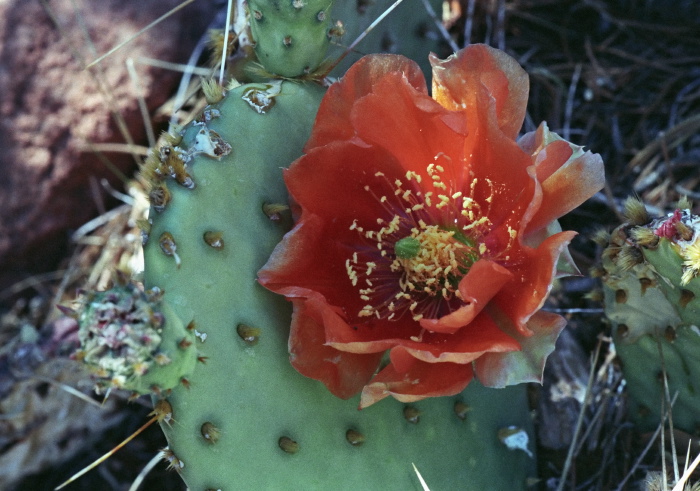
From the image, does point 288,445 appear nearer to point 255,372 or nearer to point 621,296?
point 255,372

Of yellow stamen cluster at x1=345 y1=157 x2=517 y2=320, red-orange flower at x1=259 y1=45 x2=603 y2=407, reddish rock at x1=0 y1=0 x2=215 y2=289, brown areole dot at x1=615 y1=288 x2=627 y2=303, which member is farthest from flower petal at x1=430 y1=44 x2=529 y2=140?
reddish rock at x1=0 y1=0 x2=215 y2=289

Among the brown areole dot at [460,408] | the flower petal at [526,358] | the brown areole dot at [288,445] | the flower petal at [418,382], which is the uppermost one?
the flower petal at [526,358]

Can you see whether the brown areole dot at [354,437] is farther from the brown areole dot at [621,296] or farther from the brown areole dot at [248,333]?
the brown areole dot at [621,296]

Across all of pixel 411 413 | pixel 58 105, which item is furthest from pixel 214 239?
pixel 58 105

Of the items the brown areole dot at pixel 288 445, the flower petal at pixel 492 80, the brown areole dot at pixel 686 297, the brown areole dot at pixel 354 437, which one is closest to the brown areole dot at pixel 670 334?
the brown areole dot at pixel 686 297

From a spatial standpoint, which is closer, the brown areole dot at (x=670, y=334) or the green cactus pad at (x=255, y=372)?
the green cactus pad at (x=255, y=372)

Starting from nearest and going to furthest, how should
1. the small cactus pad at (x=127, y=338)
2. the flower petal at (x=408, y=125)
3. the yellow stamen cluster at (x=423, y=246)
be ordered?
the small cactus pad at (x=127, y=338), the flower petal at (x=408, y=125), the yellow stamen cluster at (x=423, y=246)
